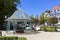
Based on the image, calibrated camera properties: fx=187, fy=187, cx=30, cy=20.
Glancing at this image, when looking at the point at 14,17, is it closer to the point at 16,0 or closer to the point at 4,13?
the point at 4,13

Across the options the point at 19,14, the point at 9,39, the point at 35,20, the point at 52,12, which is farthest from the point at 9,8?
the point at 52,12

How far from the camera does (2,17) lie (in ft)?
158

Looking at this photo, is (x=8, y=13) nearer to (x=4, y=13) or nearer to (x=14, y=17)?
(x=4, y=13)

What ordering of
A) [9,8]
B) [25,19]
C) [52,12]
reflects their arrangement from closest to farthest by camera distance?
[25,19]
[9,8]
[52,12]

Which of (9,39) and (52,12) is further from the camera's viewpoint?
(52,12)

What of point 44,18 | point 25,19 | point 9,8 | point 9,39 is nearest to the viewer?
point 9,39

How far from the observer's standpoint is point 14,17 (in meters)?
34.0

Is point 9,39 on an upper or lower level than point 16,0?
lower

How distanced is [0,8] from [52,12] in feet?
175

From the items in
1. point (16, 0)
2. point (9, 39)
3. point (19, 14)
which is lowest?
point (9, 39)

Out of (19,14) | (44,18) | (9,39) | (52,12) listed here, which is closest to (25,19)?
(19,14)

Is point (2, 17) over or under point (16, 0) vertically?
under

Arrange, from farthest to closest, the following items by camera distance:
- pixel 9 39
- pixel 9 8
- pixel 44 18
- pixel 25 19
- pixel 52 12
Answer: pixel 52 12 → pixel 9 8 → pixel 44 18 → pixel 25 19 → pixel 9 39

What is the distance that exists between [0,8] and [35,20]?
32.4 feet
